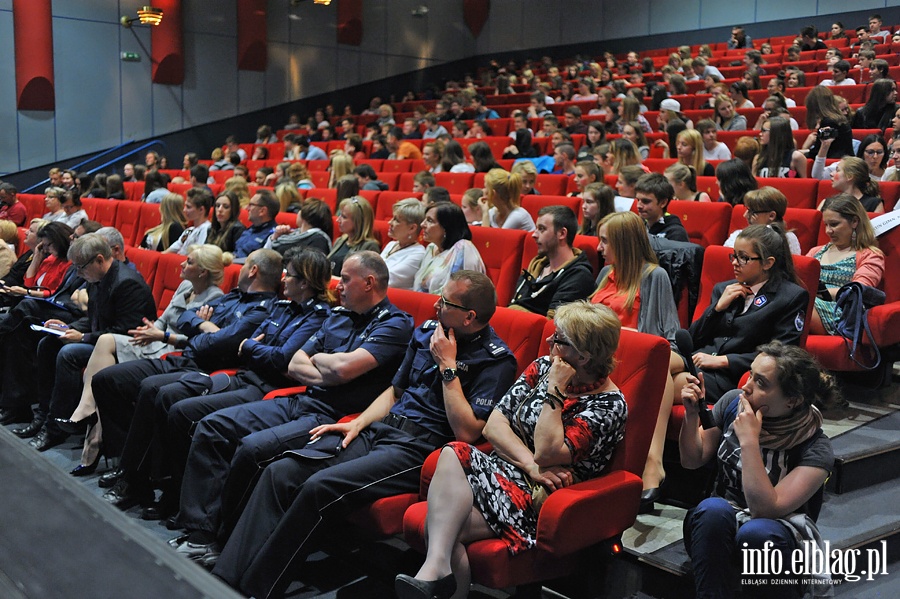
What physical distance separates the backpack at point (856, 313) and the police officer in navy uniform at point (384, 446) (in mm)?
1379

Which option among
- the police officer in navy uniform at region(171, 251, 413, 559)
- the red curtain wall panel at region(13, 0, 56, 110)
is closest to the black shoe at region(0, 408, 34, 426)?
the police officer in navy uniform at region(171, 251, 413, 559)

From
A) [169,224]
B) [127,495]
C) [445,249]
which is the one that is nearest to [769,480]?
[445,249]

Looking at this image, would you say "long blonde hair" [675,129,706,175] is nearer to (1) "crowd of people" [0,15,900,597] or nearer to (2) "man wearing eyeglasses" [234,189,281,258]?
(1) "crowd of people" [0,15,900,597]

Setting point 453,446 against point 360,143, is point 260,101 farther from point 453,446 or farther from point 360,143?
point 453,446

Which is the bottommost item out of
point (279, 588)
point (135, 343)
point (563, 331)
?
point (279, 588)

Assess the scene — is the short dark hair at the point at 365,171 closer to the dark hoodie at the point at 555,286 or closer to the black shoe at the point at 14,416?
the black shoe at the point at 14,416

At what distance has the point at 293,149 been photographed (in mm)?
8766

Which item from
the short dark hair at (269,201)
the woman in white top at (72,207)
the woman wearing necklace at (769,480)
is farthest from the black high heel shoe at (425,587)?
the woman in white top at (72,207)

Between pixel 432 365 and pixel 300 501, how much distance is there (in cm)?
55

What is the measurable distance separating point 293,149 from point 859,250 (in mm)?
6506

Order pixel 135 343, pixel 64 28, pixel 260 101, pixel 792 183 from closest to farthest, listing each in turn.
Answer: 1. pixel 135 343
2. pixel 792 183
3. pixel 64 28
4. pixel 260 101

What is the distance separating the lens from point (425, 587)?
6.28 ft

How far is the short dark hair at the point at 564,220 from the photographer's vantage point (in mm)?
3230

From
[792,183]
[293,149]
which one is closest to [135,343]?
[792,183]
